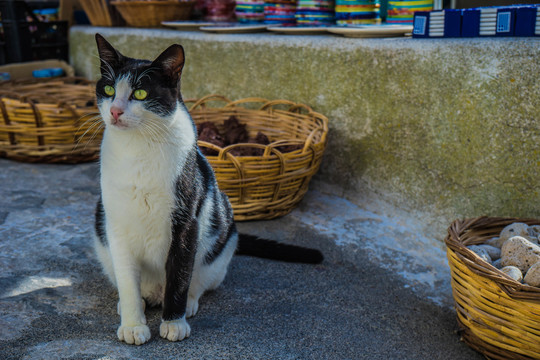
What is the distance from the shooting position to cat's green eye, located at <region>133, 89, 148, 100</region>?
1574mm

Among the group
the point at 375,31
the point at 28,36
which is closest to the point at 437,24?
the point at 375,31

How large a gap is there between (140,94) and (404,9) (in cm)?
200

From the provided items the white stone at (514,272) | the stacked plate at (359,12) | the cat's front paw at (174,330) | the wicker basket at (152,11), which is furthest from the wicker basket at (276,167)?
the wicker basket at (152,11)

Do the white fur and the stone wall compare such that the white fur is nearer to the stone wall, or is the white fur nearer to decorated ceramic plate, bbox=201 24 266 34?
the stone wall

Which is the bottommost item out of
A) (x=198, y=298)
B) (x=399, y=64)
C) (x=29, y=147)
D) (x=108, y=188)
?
(x=198, y=298)

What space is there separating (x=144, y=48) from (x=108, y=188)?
2674 mm

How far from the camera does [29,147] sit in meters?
3.33

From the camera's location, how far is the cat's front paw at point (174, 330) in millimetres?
1659

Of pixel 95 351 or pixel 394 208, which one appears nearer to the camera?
pixel 95 351

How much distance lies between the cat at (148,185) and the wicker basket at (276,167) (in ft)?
2.50

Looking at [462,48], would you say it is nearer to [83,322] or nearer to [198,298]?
[198,298]

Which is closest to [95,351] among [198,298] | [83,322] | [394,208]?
[83,322]

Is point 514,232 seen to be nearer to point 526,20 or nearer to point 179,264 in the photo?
point 526,20

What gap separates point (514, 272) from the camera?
5.35 feet
